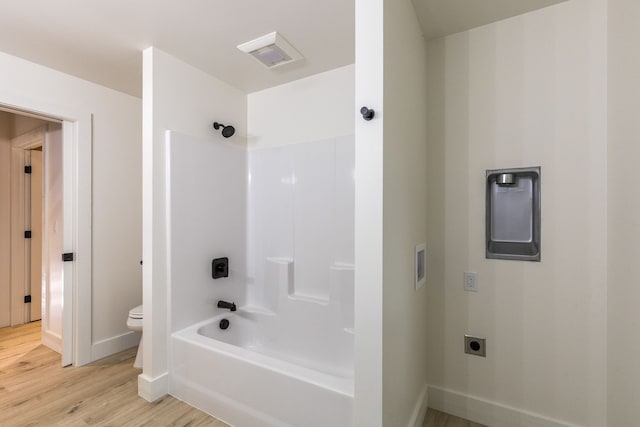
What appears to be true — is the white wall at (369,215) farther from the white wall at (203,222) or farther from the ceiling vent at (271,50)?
the white wall at (203,222)

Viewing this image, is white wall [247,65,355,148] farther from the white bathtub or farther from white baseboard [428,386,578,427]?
white baseboard [428,386,578,427]

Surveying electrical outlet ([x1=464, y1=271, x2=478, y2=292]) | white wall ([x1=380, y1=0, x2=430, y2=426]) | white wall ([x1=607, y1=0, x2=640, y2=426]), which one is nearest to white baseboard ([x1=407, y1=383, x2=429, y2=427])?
white wall ([x1=380, y1=0, x2=430, y2=426])

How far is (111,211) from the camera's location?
276 cm

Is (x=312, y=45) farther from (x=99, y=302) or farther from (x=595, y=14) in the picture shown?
(x=99, y=302)

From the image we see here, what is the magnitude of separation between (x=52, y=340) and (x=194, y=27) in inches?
119

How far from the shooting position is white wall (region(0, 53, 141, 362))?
8.02 feet

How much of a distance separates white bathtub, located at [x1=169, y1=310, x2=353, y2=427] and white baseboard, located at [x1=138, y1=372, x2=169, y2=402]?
4 centimetres

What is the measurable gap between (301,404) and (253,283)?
1.37 metres

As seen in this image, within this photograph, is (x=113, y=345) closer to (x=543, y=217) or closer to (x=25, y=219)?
(x=25, y=219)

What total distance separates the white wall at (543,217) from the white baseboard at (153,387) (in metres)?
1.78

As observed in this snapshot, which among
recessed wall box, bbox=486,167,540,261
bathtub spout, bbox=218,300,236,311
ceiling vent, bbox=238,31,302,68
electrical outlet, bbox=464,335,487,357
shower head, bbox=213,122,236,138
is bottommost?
electrical outlet, bbox=464,335,487,357

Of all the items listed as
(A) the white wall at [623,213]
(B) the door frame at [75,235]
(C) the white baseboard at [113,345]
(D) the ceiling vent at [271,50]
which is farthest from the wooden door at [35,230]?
(A) the white wall at [623,213]

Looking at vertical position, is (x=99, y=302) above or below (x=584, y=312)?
below

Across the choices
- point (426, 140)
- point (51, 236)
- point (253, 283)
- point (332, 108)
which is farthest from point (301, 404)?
point (51, 236)
